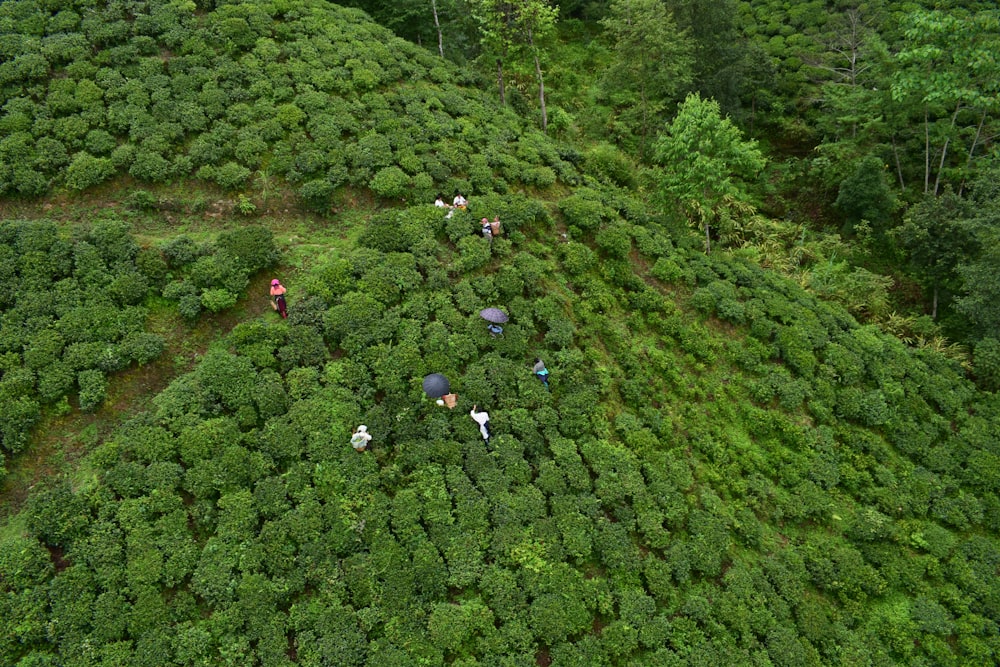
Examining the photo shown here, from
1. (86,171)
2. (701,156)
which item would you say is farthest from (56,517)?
(701,156)

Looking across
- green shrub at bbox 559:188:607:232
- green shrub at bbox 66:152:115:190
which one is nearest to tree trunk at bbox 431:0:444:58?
green shrub at bbox 559:188:607:232

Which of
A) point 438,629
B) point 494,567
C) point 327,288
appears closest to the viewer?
point 438,629

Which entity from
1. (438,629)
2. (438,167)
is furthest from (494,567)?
(438,167)

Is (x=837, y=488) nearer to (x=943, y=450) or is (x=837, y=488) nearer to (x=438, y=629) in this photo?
(x=943, y=450)

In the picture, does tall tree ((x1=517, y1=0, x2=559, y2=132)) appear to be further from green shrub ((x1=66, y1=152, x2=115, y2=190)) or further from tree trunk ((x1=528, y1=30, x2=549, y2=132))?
green shrub ((x1=66, y1=152, x2=115, y2=190))

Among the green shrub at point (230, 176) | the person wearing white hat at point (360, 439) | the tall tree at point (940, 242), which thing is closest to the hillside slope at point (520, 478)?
the person wearing white hat at point (360, 439)

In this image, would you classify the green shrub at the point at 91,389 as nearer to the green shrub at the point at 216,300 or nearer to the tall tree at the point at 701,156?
the green shrub at the point at 216,300

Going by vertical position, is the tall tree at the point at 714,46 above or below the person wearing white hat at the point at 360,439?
above
